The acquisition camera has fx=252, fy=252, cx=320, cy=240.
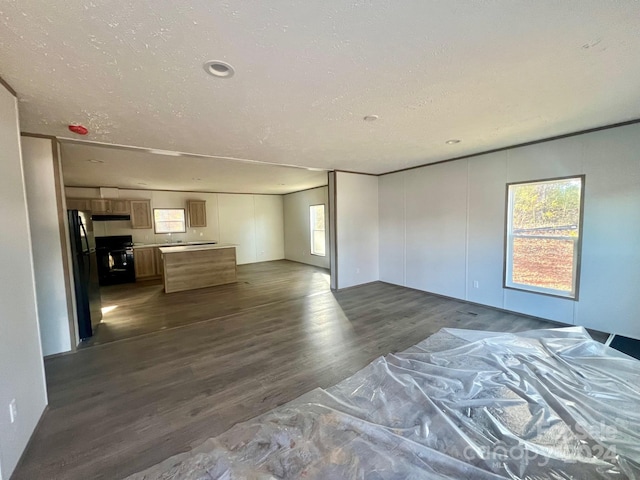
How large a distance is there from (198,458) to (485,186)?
4893 millimetres

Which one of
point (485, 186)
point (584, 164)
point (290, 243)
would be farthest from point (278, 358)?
point (290, 243)

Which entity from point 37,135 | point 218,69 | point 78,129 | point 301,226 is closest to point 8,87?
point 78,129

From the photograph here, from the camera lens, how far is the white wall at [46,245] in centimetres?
283

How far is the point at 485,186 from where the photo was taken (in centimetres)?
417

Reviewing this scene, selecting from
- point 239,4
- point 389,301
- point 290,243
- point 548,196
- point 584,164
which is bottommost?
point 389,301

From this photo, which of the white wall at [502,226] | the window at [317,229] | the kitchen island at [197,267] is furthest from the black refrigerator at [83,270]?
the window at [317,229]

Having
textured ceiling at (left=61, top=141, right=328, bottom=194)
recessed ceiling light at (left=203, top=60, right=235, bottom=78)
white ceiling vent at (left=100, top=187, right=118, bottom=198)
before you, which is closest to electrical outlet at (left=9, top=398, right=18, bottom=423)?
recessed ceiling light at (left=203, top=60, right=235, bottom=78)

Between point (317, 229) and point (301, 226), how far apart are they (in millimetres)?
796

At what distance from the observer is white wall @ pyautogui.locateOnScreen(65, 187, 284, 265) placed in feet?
23.6

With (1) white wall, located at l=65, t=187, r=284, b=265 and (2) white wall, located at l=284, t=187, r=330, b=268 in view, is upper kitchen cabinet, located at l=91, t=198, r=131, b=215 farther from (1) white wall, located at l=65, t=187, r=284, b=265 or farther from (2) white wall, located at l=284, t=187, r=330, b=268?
(2) white wall, located at l=284, t=187, r=330, b=268

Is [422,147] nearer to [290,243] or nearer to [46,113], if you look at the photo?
[46,113]

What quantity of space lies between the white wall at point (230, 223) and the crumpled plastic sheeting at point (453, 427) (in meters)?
7.47

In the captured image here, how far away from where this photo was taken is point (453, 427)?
1644 mm

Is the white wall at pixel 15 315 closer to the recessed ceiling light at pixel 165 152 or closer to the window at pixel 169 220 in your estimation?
the recessed ceiling light at pixel 165 152
